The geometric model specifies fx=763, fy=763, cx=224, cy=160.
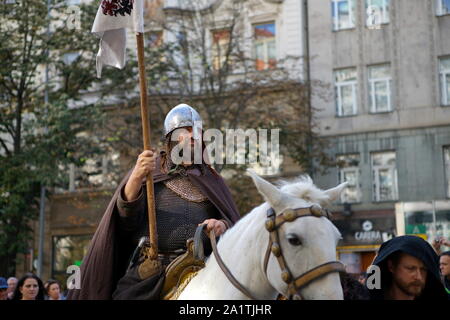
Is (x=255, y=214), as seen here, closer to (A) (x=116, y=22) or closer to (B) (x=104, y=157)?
(A) (x=116, y=22)

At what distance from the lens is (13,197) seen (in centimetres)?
2075

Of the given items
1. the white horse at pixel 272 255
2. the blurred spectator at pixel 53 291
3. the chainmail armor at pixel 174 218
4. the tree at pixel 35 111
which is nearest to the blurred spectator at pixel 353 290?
the white horse at pixel 272 255

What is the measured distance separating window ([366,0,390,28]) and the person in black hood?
73.9ft

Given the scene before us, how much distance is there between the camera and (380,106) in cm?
2669

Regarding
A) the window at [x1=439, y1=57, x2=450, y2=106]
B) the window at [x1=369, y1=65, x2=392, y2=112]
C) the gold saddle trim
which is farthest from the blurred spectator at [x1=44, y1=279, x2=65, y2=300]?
the window at [x1=439, y1=57, x2=450, y2=106]

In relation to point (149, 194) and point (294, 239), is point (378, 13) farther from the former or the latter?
point (294, 239)

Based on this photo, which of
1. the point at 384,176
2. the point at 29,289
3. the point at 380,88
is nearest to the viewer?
the point at 29,289

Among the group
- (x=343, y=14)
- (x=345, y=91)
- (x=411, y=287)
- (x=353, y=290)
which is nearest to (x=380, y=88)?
(x=345, y=91)

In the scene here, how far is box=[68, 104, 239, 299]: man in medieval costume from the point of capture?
5.14 m

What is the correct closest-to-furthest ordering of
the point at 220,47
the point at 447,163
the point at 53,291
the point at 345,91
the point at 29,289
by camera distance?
the point at 29,289 < the point at 53,291 < the point at 220,47 < the point at 447,163 < the point at 345,91

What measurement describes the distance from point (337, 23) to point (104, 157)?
988cm

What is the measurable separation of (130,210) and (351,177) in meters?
22.1

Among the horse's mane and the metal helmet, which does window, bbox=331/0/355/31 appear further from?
the horse's mane

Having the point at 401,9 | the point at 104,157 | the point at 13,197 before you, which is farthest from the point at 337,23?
the point at 13,197
